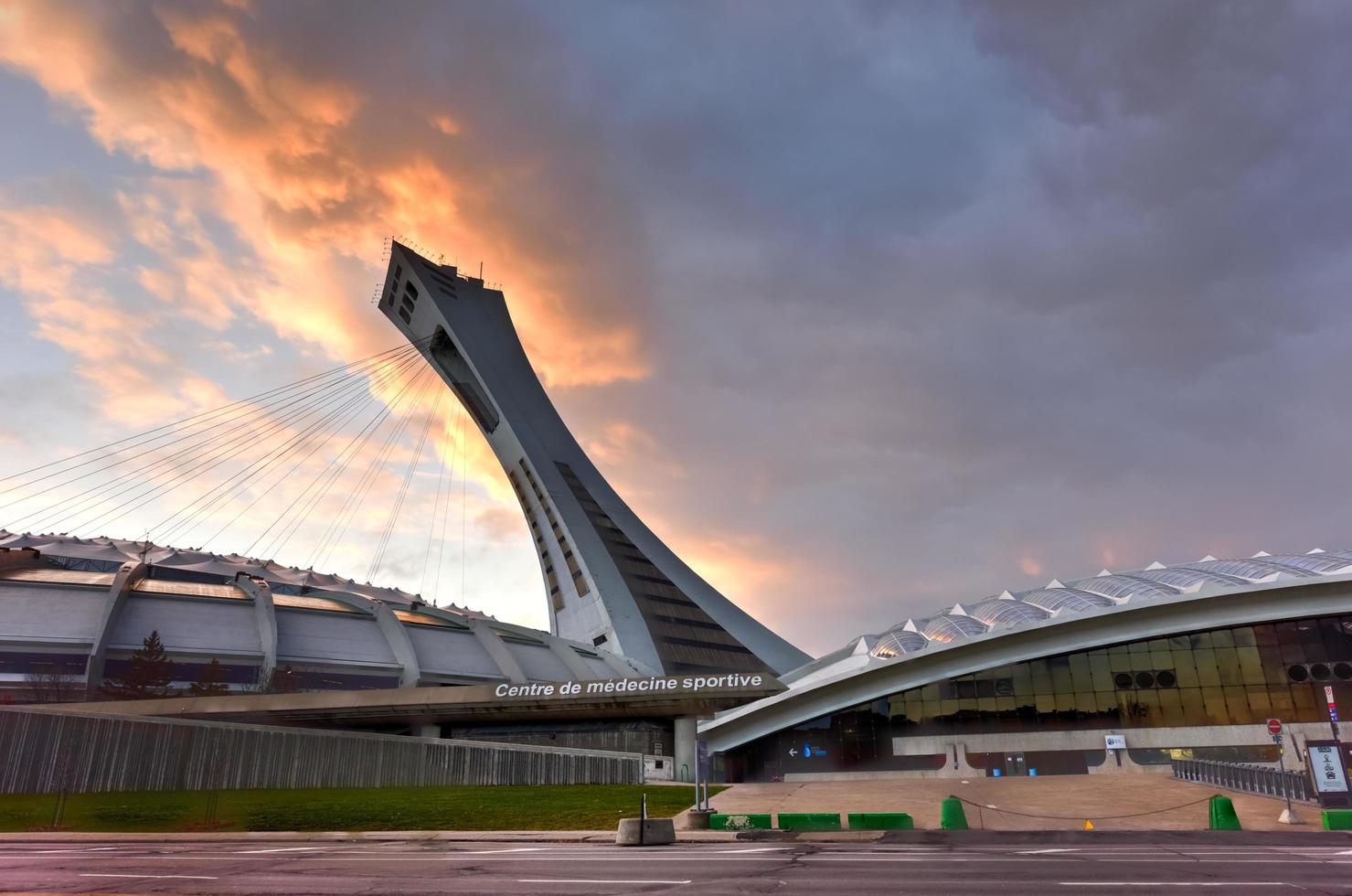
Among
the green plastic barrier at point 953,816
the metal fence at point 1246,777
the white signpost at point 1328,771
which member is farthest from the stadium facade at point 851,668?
the green plastic barrier at point 953,816

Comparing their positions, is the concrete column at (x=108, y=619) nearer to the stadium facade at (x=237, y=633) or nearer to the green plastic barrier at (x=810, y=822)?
the stadium facade at (x=237, y=633)

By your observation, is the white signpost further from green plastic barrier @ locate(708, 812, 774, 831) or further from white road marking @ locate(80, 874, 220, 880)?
white road marking @ locate(80, 874, 220, 880)

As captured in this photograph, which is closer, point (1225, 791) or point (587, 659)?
point (1225, 791)

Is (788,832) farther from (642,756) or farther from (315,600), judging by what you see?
(315,600)

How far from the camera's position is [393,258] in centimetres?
7944

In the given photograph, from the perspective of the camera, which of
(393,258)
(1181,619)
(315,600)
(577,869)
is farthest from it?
(393,258)

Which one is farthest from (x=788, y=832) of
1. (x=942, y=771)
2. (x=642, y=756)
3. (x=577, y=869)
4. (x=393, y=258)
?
(x=393, y=258)

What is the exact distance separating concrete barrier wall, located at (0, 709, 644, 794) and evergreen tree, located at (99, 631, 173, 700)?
10606 mm

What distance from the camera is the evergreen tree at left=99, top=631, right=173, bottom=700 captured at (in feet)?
144

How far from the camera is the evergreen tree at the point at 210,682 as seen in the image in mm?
46125

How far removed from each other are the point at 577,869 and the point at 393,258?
74834 millimetres

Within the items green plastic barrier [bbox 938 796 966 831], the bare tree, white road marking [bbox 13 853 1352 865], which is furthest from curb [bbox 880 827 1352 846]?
the bare tree

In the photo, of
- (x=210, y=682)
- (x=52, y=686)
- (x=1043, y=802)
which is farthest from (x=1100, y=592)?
(x=52, y=686)

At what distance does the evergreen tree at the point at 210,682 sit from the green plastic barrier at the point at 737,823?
36196 millimetres
